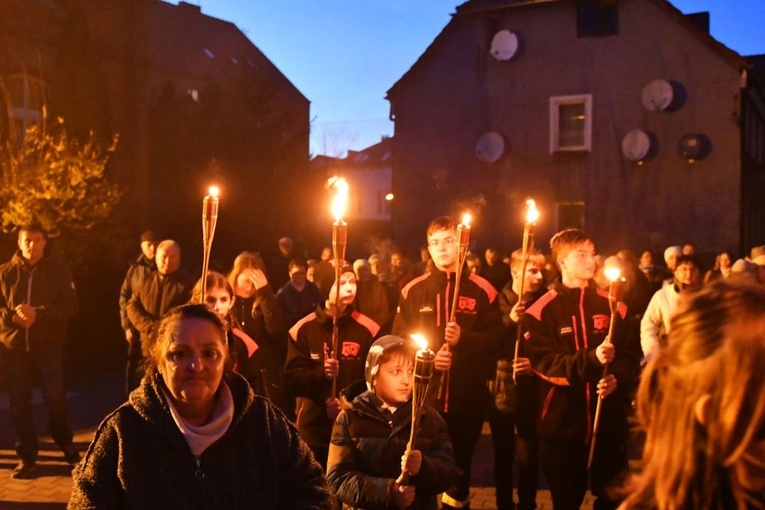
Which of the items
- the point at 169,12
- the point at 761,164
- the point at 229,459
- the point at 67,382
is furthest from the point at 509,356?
the point at 169,12

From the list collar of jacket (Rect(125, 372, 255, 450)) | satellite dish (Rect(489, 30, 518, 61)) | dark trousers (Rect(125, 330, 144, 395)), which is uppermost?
satellite dish (Rect(489, 30, 518, 61))

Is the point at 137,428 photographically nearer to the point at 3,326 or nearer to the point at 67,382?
the point at 3,326

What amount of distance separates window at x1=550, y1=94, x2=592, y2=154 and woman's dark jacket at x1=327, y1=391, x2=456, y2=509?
21.5m

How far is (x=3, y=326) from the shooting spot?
25.7 feet

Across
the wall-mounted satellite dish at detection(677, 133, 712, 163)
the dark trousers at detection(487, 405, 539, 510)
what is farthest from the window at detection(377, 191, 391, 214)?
the dark trousers at detection(487, 405, 539, 510)

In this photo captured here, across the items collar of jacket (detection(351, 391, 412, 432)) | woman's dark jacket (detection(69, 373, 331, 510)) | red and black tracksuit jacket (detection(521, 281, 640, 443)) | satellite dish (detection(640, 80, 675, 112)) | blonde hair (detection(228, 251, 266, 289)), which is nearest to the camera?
woman's dark jacket (detection(69, 373, 331, 510))

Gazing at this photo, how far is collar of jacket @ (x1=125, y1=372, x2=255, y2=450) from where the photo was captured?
2.90m

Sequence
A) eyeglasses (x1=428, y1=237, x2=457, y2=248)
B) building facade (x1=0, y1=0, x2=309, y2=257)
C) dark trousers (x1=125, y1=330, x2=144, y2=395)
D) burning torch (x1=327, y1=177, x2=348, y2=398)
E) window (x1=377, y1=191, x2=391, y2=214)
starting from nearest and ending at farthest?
burning torch (x1=327, y1=177, x2=348, y2=398), eyeglasses (x1=428, y1=237, x2=457, y2=248), dark trousers (x1=125, y1=330, x2=144, y2=395), building facade (x1=0, y1=0, x2=309, y2=257), window (x1=377, y1=191, x2=391, y2=214)

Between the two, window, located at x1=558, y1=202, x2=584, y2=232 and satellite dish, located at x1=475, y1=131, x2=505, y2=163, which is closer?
window, located at x1=558, y1=202, x2=584, y2=232

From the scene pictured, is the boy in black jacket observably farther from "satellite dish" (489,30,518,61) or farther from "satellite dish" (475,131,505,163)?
"satellite dish" (489,30,518,61)

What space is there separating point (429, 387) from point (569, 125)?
22.1 metres

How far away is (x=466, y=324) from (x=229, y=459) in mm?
3459

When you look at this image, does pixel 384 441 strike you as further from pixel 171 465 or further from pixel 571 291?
pixel 571 291

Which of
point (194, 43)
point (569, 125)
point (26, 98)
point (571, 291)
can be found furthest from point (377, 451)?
point (194, 43)
